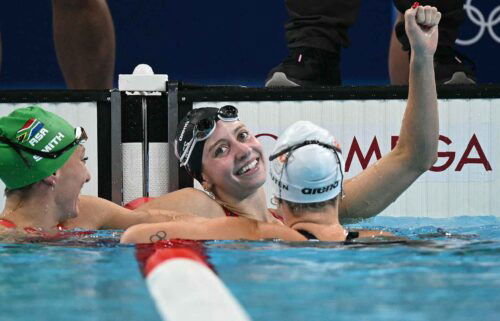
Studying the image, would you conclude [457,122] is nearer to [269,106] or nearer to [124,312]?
[269,106]

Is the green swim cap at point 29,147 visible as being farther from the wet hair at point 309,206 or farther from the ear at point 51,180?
the wet hair at point 309,206

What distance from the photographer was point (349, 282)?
9.30 feet

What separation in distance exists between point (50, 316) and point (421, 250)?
1295mm

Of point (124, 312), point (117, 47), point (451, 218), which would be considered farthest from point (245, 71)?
point (124, 312)

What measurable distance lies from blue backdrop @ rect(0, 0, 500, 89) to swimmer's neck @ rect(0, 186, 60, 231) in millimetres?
2168

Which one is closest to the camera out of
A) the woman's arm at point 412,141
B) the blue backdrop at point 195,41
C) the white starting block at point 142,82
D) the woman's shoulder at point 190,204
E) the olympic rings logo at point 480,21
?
the woman's arm at point 412,141

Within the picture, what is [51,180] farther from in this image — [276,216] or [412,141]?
[412,141]

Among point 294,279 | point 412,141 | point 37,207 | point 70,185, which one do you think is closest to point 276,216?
point 412,141

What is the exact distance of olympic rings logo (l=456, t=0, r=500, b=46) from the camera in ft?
18.9

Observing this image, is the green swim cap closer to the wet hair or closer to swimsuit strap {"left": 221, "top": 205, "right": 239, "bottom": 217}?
swimsuit strap {"left": 221, "top": 205, "right": 239, "bottom": 217}

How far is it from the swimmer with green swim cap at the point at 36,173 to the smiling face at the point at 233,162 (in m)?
0.47

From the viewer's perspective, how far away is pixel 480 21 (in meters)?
5.78

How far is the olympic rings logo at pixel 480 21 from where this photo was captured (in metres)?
5.77

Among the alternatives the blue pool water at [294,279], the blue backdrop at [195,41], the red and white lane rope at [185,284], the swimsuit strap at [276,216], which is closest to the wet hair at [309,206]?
the blue pool water at [294,279]
